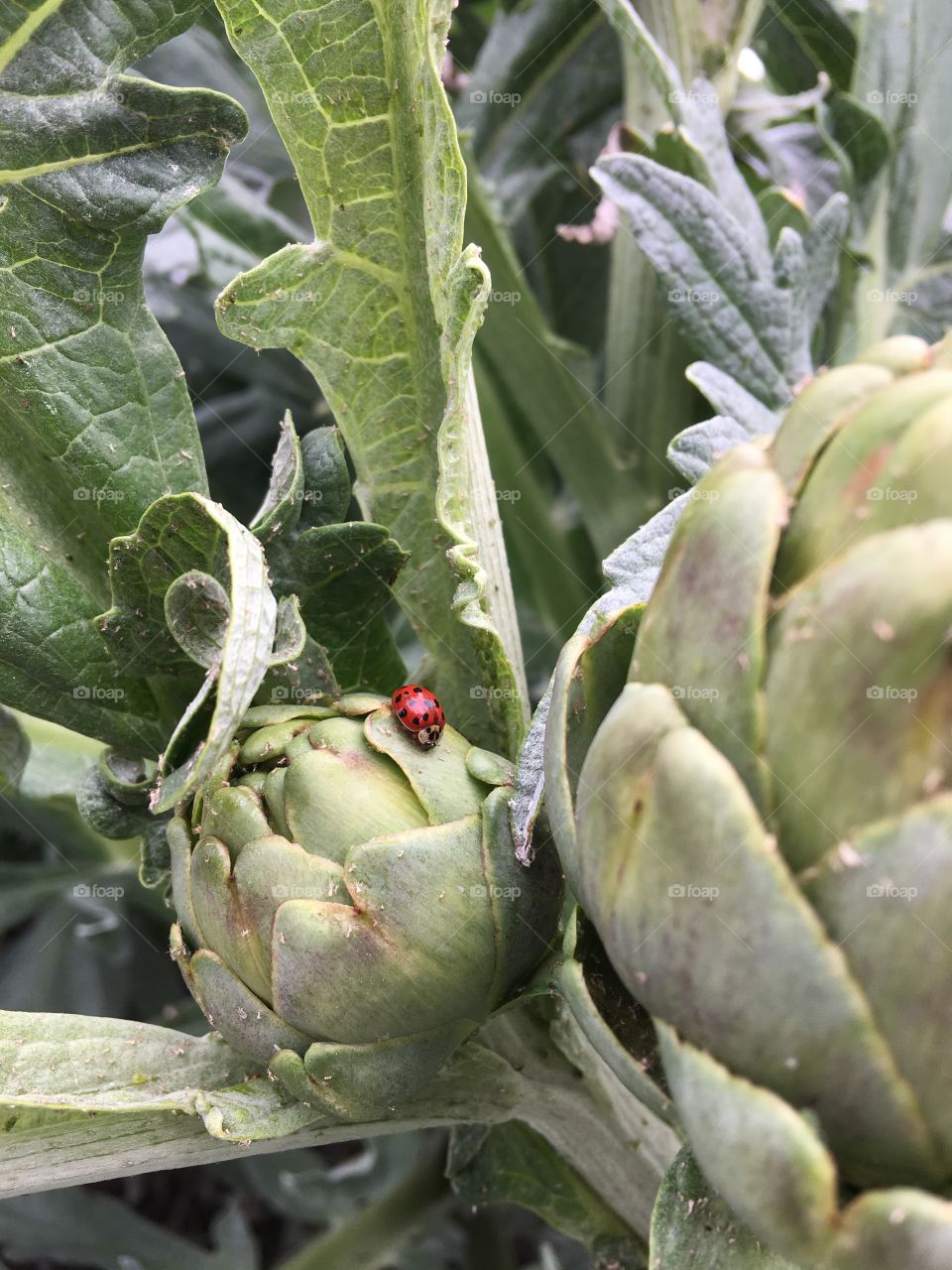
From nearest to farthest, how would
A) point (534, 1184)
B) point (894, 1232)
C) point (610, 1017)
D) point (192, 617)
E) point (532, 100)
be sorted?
point (894, 1232) < point (610, 1017) < point (192, 617) < point (534, 1184) < point (532, 100)

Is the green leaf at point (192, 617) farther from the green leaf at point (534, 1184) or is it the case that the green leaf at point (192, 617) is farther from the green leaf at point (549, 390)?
the green leaf at point (549, 390)

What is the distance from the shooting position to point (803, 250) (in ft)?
2.84

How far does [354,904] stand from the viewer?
1.60ft

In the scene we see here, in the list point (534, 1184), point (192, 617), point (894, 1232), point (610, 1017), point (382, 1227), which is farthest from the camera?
point (382, 1227)

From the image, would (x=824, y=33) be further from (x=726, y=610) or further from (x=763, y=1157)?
(x=763, y=1157)

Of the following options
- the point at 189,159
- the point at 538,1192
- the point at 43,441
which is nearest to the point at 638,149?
the point at 189,159

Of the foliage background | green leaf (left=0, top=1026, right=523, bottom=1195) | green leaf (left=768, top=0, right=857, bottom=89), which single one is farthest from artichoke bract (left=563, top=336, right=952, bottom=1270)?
green leaf (left=768, top=0, right=857, bottom=89)

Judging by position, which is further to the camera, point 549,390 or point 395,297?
point 549,390

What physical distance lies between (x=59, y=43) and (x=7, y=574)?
0.90ft

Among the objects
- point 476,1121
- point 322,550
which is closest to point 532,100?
point 322,550

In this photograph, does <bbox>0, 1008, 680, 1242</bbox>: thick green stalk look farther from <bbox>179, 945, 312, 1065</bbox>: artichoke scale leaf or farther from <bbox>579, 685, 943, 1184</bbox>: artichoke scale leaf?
<bbox>579, 685, 943, 1184</bbox>: artichoke scale leaf

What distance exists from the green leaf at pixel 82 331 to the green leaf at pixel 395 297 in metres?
0.07

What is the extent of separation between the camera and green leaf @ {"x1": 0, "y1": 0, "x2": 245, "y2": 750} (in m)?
0.62

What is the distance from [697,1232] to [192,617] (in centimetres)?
35
